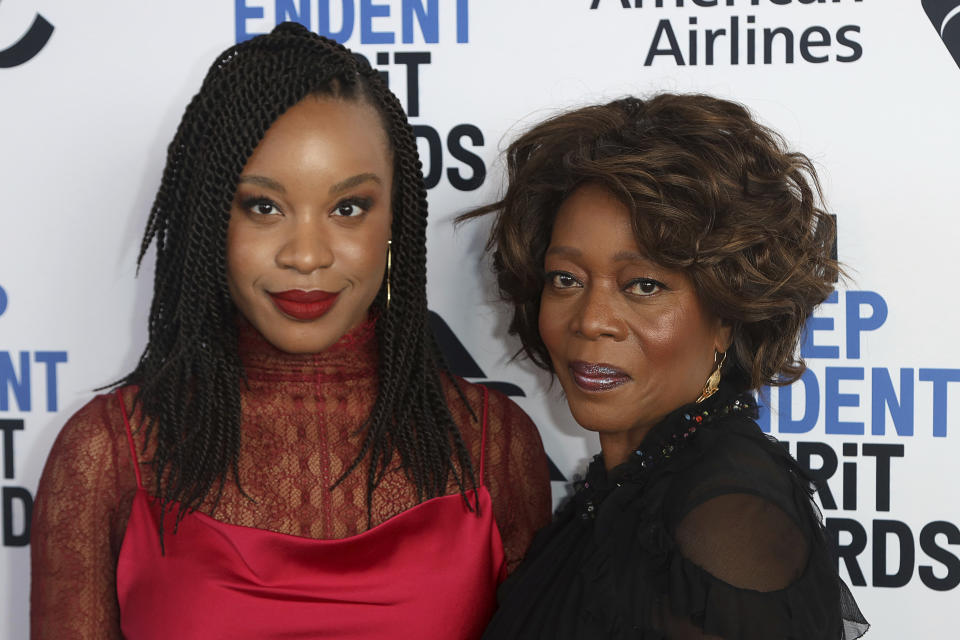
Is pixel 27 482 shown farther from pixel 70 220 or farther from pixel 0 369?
pixel 70 220

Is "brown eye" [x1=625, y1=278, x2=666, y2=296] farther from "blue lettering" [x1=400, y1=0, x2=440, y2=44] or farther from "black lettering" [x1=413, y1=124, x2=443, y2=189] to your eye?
"blue lettering" [x1=400, y1=0, x2=440, y2=44]

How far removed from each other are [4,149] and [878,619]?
1933 mm

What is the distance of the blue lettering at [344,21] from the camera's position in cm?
180

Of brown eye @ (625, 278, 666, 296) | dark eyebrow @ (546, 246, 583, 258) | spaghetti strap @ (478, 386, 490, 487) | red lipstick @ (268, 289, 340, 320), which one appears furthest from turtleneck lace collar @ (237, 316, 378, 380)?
brown eye @ (625, 278, 666, 296)

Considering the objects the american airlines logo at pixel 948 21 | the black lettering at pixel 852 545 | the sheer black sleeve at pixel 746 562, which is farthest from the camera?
the black lettering at pixel 852 545

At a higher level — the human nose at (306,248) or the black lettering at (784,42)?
the black lettering at (784,42)

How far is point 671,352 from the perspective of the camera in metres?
1.25

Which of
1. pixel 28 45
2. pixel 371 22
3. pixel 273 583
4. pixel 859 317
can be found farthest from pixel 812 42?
pixel 28 45

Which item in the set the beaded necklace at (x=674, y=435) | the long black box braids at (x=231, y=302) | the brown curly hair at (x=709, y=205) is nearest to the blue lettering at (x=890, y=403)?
the brown curly hair at (x=709, y=205)

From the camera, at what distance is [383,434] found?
4.64 feet

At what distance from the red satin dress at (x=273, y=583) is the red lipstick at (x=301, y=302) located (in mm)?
302

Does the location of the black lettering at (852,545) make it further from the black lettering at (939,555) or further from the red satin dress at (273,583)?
the red satin dress at (273,583)

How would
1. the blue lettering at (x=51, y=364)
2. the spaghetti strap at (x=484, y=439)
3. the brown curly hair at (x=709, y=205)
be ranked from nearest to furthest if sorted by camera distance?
the brown curly hair at (x=709, y=205)
the spaghetti strap at (x=484, y=439)
the blue lettering at (x=51, y=364)

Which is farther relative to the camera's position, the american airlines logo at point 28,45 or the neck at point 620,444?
the american airlines logo at point 28,45
